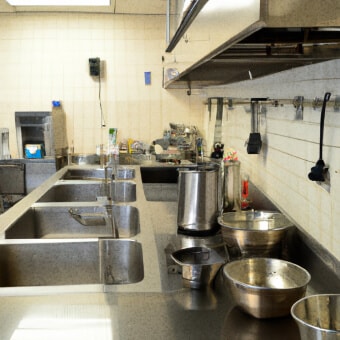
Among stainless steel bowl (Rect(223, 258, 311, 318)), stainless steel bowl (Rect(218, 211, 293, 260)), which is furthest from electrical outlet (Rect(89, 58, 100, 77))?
stainless steel bowl (Rect(223, 258, 311, 318))

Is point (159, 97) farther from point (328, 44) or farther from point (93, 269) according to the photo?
point (328, 44)

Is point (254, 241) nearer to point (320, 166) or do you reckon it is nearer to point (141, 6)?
point (320, 166)

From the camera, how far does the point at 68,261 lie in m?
1.94

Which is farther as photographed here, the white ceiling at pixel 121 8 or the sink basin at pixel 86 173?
the white ceiling at pixel 121 8

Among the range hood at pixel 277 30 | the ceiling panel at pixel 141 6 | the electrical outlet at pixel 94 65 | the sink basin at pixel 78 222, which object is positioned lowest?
the sink basin at pixel 78 222

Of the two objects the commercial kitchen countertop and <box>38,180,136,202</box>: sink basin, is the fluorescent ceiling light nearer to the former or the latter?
<box>38,180,136,202</box>: sink basin

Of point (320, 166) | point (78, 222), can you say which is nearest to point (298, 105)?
point (320, 166)

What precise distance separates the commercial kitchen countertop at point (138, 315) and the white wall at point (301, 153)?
296 mm

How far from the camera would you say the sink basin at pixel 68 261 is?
188 cm

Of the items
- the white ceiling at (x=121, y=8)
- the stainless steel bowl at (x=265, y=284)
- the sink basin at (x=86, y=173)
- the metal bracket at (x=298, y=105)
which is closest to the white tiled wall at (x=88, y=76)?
the white ceiling at (x=121, y=8)

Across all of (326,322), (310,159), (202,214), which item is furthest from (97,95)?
(326,322)

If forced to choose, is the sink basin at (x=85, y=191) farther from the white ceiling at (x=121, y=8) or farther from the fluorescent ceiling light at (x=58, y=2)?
the white ceiling at (x=121, y=8)

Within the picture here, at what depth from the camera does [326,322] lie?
1.00 m

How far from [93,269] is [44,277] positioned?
216 millimetres
